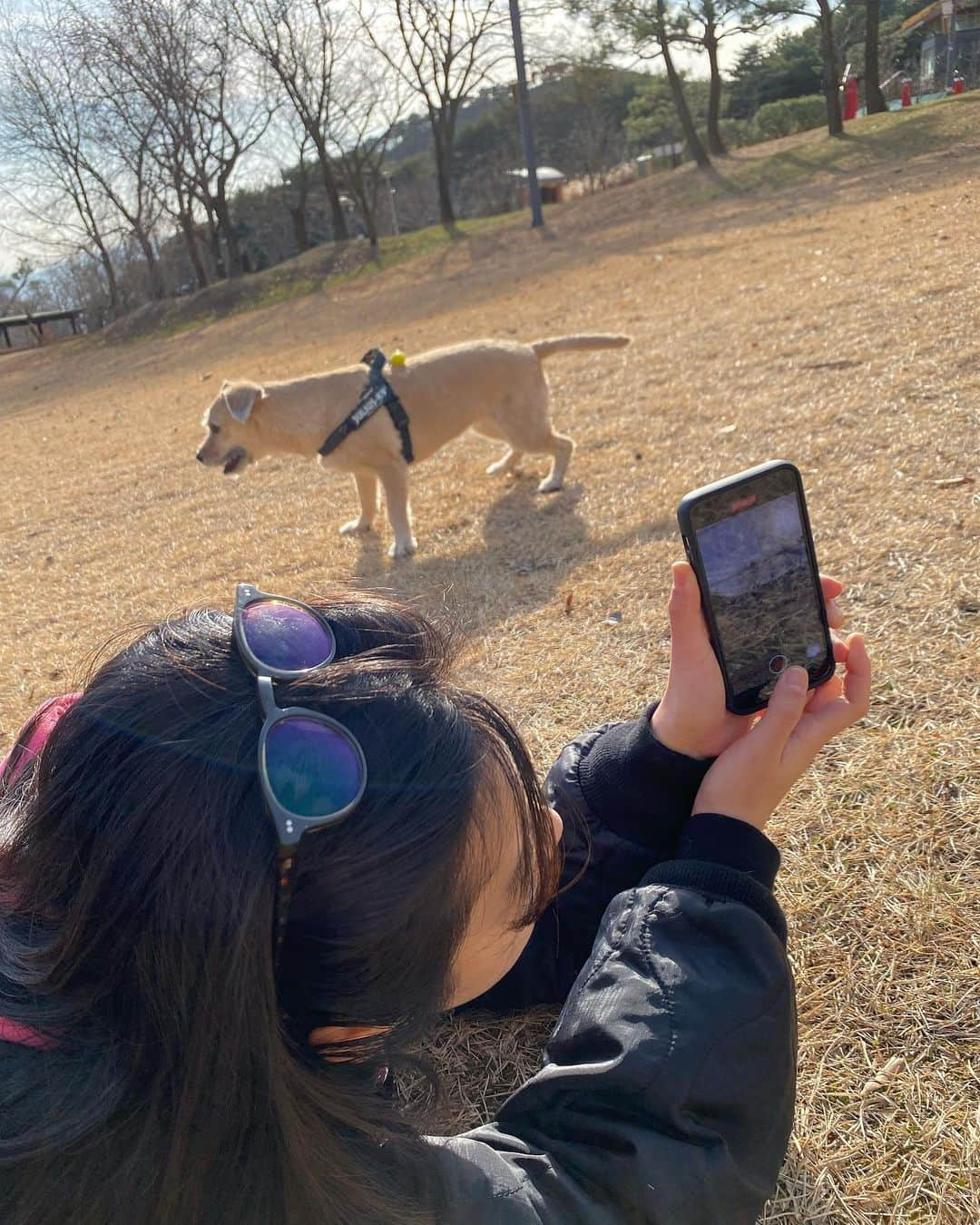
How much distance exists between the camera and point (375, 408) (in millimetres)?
4836

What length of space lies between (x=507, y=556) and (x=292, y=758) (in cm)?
350

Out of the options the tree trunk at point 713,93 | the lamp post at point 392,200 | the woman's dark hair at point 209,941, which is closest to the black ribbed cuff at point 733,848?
the woman's dark hair at point 209,941

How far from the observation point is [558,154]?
36.9m

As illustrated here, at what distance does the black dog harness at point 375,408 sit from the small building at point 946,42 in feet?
79.8

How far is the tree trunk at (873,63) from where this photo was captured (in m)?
19.5

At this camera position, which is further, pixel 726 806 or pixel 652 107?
pixel 652 107

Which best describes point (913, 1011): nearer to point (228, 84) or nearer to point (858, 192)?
point (858, 192)

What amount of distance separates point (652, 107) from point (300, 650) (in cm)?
3536

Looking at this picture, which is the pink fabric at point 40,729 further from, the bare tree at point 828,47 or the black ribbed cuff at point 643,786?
the bare tree at point 828,47

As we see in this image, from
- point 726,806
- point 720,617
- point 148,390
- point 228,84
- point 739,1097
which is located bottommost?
point 148,390

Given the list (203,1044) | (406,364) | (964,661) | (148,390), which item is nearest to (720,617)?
(203,1044)

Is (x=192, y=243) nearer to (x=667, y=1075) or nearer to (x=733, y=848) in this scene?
(x=733, y=848)

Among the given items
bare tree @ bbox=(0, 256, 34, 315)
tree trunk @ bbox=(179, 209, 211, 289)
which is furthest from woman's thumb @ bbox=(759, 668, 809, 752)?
bare tree @ bbox=(0, 256, 34, 315)

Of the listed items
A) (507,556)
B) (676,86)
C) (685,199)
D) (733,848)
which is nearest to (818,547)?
(507,556)
